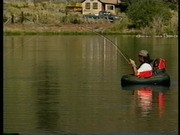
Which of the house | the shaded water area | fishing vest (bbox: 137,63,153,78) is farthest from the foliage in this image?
fishing vest (bbox: 137,63,153,78)

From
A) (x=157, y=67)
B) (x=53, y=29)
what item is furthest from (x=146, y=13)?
(x=157, y=67)

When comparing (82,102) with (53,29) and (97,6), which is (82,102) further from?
(97,6)

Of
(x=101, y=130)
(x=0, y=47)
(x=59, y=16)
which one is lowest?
(x=101, y=130)

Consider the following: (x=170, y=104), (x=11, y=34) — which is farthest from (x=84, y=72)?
(x=11, y=34)

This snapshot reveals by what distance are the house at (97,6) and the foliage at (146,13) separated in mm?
25306

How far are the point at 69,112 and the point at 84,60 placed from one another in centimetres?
1675

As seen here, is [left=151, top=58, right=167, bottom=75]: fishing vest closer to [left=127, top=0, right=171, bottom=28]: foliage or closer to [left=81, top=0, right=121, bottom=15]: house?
[left=127, top=0, right=171, bottom=28]: foliage

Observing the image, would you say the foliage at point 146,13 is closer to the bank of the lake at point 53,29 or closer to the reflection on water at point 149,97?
the bank of the lake at point 53,29

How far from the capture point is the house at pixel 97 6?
314 ft

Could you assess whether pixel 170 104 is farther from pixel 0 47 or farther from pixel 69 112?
pixel 0 47

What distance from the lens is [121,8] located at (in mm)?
97812

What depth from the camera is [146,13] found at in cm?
6850

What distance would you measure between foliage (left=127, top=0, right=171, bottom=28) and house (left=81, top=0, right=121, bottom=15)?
83.0 feet

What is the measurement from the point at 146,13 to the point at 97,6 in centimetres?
2928
